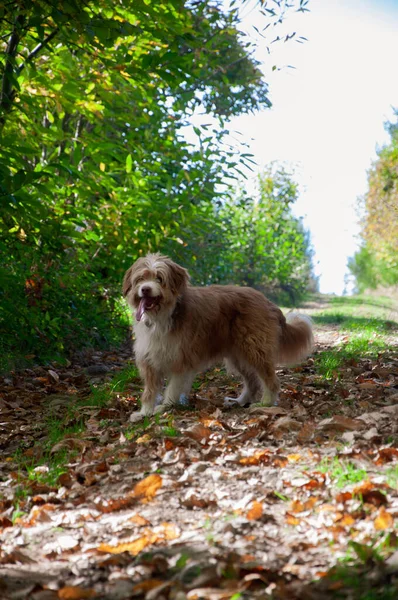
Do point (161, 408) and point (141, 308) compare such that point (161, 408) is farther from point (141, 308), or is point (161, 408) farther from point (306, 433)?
point (306, 433)

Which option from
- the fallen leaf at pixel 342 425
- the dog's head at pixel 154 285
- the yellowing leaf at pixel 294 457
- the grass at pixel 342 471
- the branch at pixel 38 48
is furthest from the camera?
the branch at pixel 38 48

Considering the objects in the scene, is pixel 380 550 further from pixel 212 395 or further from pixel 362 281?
pixel 362 281

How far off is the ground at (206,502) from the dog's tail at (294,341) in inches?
18.7

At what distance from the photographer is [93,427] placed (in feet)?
18.5

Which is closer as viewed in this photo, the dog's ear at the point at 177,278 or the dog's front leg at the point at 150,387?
the dog's ear at the point at 177,278

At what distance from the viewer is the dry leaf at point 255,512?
10.4ft

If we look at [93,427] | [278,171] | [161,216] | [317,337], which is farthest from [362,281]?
[93,427]

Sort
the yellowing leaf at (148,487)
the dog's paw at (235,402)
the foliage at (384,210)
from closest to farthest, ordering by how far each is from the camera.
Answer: the yellowing leaf at (148,487) < the dog's paw at (235,402) < the foliage at (384,210)

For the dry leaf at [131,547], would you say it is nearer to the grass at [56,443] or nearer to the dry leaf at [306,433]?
the grass at [56,443]

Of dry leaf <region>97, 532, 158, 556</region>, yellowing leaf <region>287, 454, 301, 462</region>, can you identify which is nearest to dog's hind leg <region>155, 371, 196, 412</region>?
yellowing leaf <region>287, 454, 301, 462</region>

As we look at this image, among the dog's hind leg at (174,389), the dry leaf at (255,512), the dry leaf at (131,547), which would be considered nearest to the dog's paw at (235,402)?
the dog's hind leg at (174,389)

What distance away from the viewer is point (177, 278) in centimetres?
585

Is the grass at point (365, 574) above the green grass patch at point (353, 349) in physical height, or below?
below

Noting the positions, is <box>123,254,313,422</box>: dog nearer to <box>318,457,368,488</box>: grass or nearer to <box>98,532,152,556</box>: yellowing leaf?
<box>318,457,368,488</box>: grass
